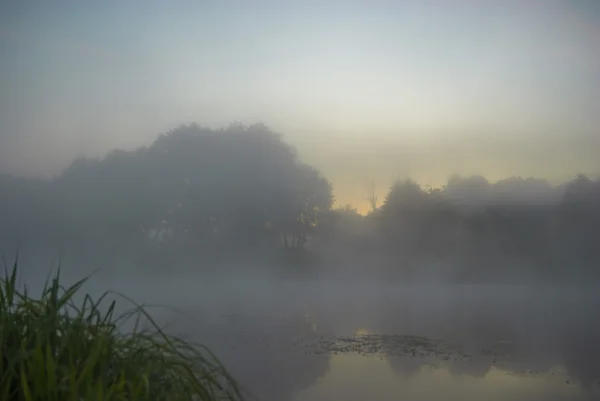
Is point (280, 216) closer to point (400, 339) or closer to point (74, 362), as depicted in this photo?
point (400, 339)

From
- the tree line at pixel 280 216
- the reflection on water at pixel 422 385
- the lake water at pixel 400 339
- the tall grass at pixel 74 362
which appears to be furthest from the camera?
the tree line at pixel 280 216

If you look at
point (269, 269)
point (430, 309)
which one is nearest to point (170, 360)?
Result: point (269, 269)

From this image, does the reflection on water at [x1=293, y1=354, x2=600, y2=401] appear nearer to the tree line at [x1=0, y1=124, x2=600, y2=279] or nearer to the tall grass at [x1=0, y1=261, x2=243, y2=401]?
the tree line at [x1=0, y1=124, x2=600, y2=279]

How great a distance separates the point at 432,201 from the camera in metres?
6.42

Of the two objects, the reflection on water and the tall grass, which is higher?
the tall grass

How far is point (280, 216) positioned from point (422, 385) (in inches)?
93.6

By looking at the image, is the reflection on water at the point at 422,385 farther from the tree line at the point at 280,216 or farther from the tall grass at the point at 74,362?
the tall grass at the point at 74,362

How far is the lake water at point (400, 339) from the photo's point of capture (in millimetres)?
4387

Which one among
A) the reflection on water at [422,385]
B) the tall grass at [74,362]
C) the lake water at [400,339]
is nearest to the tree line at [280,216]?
the lake water at [400,339]

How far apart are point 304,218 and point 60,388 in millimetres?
4602

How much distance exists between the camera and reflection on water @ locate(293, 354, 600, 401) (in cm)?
425

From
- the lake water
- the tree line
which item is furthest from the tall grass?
the tree line

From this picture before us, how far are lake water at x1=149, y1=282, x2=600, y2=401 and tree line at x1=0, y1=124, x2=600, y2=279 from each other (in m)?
0.38

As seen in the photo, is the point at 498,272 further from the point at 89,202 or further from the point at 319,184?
the point at 89,202
